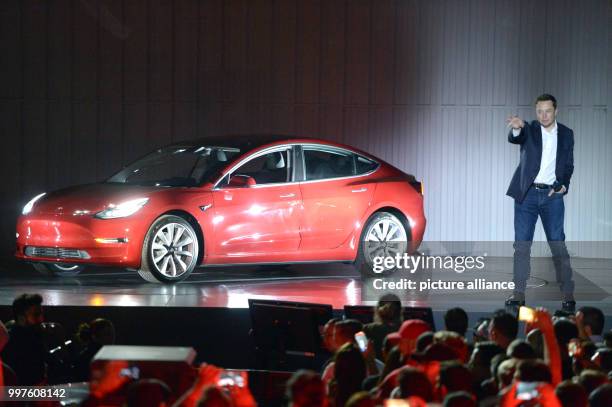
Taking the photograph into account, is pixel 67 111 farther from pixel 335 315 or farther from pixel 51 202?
pixel 335 315

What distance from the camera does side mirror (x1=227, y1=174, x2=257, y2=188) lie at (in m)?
10.3

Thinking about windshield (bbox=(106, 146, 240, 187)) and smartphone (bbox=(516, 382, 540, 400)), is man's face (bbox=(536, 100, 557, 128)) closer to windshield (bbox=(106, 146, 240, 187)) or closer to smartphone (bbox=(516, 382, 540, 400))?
windshield (bbox=(106, 146, 240, 187))

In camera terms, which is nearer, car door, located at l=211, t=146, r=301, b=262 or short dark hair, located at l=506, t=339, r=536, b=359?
short dark hair, located at l=506, t=339, r=536, b=359

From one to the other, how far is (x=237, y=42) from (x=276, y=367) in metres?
7.79

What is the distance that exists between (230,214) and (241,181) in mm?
331

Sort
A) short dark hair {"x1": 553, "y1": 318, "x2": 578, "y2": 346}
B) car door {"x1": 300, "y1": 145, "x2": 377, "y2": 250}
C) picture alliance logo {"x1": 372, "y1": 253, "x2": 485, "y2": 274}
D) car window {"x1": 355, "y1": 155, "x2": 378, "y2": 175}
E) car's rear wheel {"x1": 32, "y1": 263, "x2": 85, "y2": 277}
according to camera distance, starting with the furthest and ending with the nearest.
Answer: car window {"x1": 355, "y1": 155, "x2": 378, "y2": 175}
car door {"x1": 300, "y1": 145, "x2": 377, "y2": 250}
car's rear wheel {"x1": 32, "y1": 263, "x2": 85, "y2": 277}
picture alliance logo {"x1": 372, "y1": 253, "x2": 485, "y2": 274}
short dark hair {"x1": 553, "y1": 318, "x2": 578, "y2": 346}

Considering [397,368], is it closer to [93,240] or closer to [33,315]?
[33,315]

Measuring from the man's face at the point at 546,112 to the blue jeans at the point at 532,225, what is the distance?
1.79 feet

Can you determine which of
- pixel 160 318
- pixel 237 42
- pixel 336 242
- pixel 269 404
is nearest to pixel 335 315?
pixel 160 318

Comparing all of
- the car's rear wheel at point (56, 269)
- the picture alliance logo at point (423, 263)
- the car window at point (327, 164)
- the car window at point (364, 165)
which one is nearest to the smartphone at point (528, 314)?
the picture alliance logo at point (423, 263)

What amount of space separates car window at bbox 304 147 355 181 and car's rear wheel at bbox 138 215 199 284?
1.44 m

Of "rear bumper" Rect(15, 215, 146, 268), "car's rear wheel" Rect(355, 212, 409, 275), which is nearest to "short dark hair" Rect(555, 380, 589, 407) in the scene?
Result: "rear bumper" Rect(15, 215, 146, 268)

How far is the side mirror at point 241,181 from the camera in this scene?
10.3 metres

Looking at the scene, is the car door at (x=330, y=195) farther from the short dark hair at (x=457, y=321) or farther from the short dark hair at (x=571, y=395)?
the short dark hair at (x=571, y=395)
